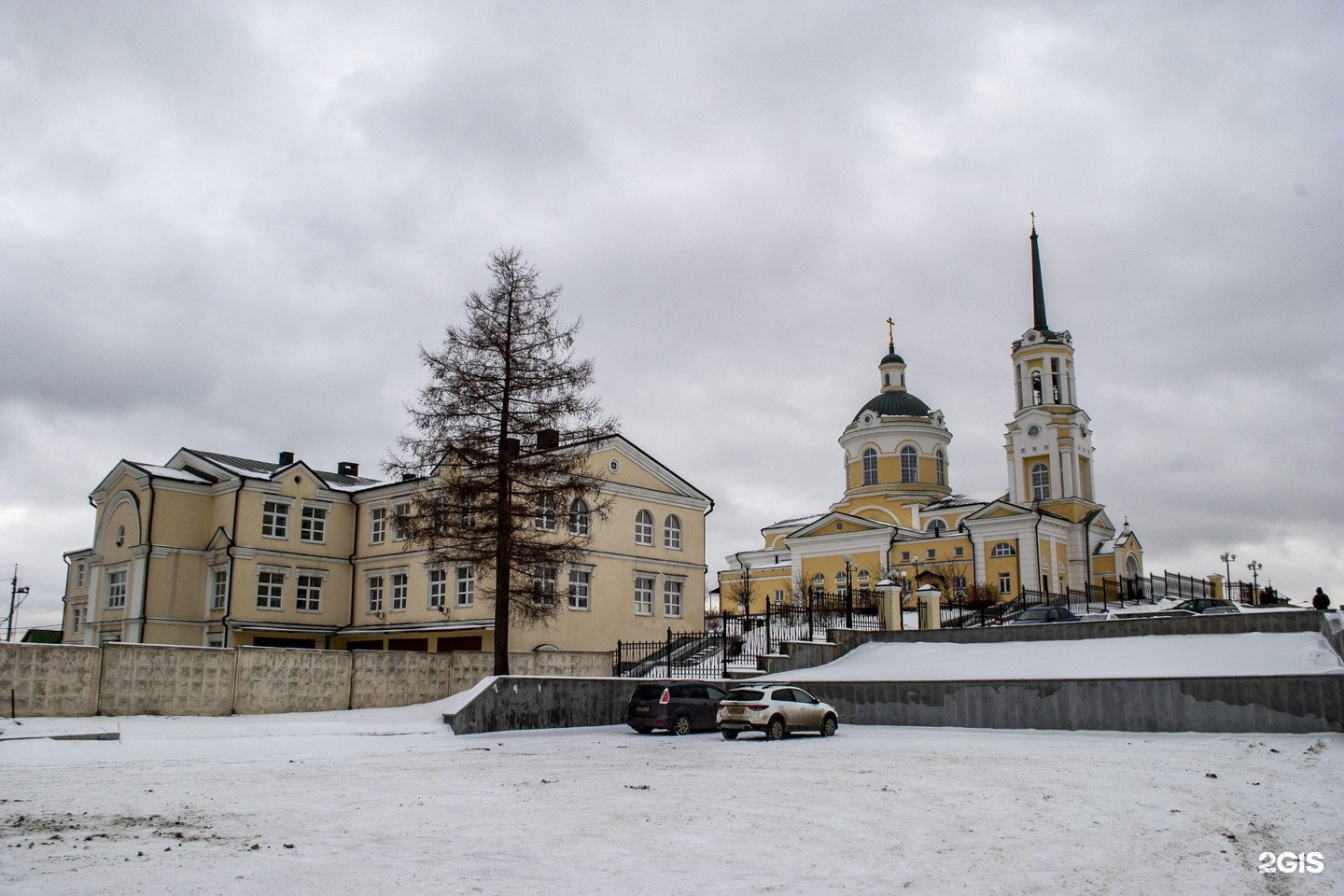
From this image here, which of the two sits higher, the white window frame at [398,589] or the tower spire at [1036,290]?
the tower spire at [1036,290]

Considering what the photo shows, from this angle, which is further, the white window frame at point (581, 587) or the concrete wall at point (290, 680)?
the white window frame at point (581, 587)

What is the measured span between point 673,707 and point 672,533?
2041 centimetres

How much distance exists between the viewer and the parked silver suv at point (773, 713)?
22188 millimetres

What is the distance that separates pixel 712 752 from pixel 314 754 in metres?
7.11

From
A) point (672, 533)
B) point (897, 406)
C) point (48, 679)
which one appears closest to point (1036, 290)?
point (897, 406)

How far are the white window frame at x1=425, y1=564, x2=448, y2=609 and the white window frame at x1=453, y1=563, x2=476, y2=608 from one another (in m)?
0.53

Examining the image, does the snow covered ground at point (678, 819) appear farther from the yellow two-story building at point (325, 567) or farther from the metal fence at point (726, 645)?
the yellow two-story building at point (325, 567)

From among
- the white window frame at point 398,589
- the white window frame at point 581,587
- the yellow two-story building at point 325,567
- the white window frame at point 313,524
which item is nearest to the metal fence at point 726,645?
the white window frame at point 581,587

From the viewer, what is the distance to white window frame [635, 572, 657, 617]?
138 ft

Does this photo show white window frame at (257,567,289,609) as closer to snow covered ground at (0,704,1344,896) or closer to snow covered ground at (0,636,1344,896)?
snow covered ground at (0,636,1344,896)

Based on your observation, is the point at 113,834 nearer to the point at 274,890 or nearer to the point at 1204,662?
the point at 274,890

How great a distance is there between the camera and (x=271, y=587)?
41.8m

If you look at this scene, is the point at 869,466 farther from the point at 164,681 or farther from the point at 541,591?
the point at 164,681

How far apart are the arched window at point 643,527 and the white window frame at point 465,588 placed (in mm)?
7144
